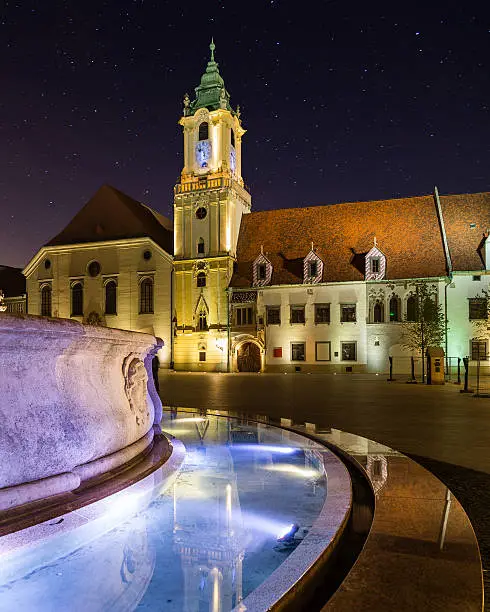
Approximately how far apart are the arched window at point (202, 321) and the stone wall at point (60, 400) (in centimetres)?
3604

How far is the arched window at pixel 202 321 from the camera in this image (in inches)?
1625

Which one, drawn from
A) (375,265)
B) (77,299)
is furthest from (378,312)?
(77,299)

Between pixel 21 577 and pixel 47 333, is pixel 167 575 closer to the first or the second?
pixel 21 577

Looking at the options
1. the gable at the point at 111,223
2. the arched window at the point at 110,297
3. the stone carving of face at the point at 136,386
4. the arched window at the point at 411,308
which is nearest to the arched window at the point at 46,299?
the gable at the point at 111,223

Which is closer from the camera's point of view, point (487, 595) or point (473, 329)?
point (487, 595)

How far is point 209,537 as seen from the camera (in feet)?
11.5

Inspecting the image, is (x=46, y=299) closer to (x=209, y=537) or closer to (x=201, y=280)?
(x=201, y=280)

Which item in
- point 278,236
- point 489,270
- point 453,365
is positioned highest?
point 278,236

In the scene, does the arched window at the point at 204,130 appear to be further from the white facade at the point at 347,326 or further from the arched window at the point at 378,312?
the arched window at the point at 378,312

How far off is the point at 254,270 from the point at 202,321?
218 inches

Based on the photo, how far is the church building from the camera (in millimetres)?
37469

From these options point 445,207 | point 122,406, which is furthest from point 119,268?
point 122,406

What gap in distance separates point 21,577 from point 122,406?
7.41 ft

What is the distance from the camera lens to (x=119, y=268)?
43.7 meters
